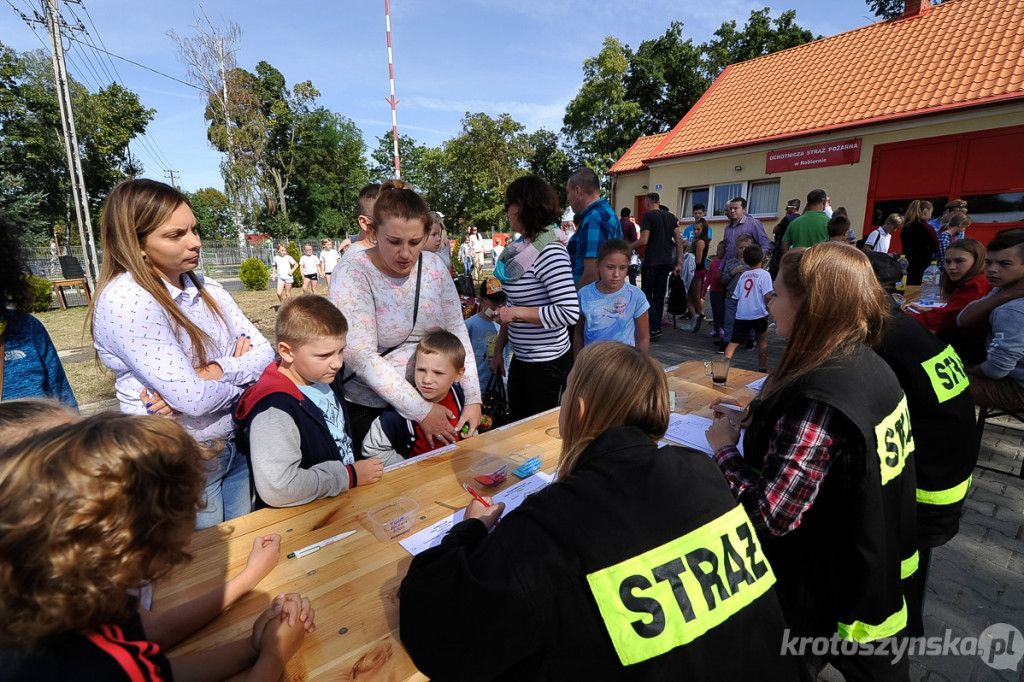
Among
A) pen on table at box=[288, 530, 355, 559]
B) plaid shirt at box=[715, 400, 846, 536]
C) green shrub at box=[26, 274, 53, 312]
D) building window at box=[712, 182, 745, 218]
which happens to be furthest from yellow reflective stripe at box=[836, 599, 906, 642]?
green shrub at box=[26, 274, 53, 312]

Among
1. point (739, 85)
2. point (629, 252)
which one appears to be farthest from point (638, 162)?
point (629, 252)

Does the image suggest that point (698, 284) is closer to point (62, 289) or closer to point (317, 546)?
point (317, 546)

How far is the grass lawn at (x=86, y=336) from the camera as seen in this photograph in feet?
19.6

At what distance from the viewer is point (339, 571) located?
Answer: 134 centimetres

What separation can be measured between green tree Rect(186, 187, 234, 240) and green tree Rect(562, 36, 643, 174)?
36.6 m

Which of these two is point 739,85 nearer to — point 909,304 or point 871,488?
point 909,304

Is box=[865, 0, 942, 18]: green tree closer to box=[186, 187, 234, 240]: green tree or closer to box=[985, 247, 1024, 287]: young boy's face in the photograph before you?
box=[985, 247, 1024, 287]: young boy's face

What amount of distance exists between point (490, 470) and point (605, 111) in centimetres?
2752

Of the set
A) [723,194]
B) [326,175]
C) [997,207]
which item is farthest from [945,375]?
[326,175]

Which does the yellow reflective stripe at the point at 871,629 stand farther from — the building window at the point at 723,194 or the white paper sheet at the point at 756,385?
the building window at the point at 723,194

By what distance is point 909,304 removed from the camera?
511cm

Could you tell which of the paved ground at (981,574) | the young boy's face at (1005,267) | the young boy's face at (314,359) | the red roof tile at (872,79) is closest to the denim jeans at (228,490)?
the young boy's face at (314,359)

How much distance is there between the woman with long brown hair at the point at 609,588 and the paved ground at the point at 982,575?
5.06 ft

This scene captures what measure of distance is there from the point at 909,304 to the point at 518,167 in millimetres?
25000
